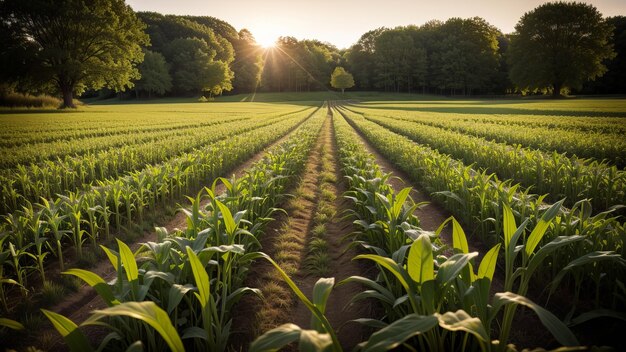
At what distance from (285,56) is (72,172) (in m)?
117

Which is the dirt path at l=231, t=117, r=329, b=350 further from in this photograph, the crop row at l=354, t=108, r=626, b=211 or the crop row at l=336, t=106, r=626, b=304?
the crop row at l=354, t=108, r=626, b=211

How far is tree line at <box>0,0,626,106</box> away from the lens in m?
33.6

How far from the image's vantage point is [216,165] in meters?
9.69

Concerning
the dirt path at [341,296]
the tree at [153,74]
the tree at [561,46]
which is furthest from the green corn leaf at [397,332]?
the tree at [153,74]

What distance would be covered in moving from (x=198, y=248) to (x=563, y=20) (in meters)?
83.4

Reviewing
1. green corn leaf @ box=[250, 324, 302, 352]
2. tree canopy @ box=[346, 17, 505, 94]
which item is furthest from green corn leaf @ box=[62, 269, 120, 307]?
tree canopy @ box=[346, 17, 505, 94]

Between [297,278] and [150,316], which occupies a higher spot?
[150,316]

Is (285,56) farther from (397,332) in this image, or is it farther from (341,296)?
(397,332)

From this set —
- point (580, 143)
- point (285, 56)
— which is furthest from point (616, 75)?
point (285, 56)

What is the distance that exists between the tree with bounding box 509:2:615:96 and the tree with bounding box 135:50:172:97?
87.6m

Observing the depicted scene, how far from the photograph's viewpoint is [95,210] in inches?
185

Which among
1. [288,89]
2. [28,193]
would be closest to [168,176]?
[28,193]

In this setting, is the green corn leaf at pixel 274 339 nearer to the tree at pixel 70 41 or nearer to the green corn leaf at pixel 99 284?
the green corn leaf at pixel 99 284

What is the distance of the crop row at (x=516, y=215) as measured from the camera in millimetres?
3070
